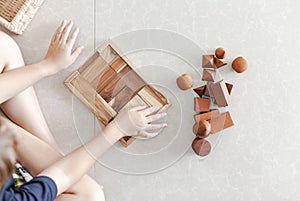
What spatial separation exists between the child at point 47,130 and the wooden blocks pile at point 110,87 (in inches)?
0.9

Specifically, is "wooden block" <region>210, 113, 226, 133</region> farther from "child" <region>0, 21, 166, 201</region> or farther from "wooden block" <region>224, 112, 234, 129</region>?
"child" <region>0, 21, 166, 201</region>

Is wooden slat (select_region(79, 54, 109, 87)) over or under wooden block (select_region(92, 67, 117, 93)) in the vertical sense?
over

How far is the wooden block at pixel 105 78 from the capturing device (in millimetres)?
1196

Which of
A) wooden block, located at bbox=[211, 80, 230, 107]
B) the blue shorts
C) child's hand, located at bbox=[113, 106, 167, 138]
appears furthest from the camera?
wooden block, located at bbox=[211, 80, 230, 107]

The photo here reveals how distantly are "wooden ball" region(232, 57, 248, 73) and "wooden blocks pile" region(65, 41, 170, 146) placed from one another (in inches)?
10.0

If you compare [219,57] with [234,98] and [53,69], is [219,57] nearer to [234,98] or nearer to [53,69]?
[234,98]

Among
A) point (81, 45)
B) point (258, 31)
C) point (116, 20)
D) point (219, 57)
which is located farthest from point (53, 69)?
point (258, 31)

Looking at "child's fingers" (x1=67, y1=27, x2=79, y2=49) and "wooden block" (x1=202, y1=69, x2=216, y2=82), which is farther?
"child's fingers" (x1=67, y1=27, x2=79, y2=49)

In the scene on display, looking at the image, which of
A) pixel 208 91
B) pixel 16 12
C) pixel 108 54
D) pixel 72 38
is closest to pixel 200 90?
pixel 208 91

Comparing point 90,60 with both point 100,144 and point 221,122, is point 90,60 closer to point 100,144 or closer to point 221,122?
point 100,144

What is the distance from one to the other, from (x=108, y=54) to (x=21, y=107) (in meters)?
0.26

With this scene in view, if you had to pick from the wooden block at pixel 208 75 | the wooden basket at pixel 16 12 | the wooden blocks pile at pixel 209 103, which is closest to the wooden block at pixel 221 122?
the wooden blocks pile at pixel 209 103

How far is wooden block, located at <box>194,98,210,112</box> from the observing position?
1201mm

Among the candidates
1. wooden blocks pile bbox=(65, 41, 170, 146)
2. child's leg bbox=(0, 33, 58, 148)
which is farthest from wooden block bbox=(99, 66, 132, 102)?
child's leg bbox=(0, 33, 58, 148)
